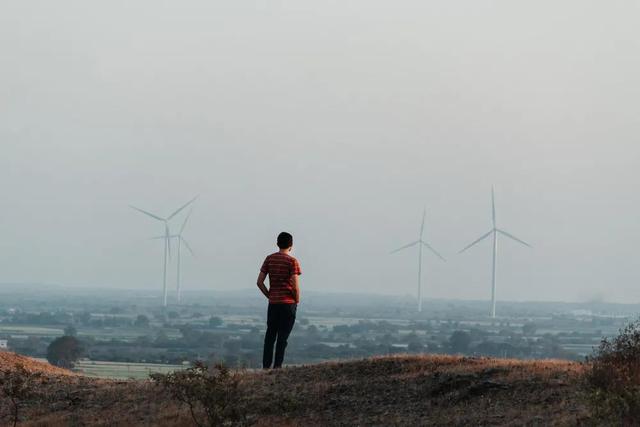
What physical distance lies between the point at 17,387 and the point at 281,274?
4052mm

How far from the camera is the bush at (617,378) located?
14.4 meters

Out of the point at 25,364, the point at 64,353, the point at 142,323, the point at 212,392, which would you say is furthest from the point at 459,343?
the point at 212,392

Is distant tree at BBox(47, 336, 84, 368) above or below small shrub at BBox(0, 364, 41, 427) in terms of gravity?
below

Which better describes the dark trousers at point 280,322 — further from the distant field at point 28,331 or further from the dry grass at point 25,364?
the distant field at point 28,331

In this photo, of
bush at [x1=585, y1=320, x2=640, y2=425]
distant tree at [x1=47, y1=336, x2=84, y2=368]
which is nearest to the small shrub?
bush at [x1=585, y1=320, x2=640, y2=425]

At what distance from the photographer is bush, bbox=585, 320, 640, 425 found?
47.2 ft

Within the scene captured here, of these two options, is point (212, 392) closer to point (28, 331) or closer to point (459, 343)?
point (459, 343)

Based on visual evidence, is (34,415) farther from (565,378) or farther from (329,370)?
(565,378)

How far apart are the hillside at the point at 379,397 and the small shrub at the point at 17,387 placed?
0.21 m

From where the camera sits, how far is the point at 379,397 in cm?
1847

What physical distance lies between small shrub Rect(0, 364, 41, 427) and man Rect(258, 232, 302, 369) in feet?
12.0

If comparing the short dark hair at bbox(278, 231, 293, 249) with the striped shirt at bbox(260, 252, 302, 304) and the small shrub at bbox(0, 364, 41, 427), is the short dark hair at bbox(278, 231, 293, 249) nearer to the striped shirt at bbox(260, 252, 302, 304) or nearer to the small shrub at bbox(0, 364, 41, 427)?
the striped shirt at bbox(260, 252, 302, 304)

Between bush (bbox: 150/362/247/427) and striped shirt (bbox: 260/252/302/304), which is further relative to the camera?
striped shirt (bbox: 260/252/302/304)

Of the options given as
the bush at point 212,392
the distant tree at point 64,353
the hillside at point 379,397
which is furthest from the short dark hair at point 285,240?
the distant tree at point 64,353
